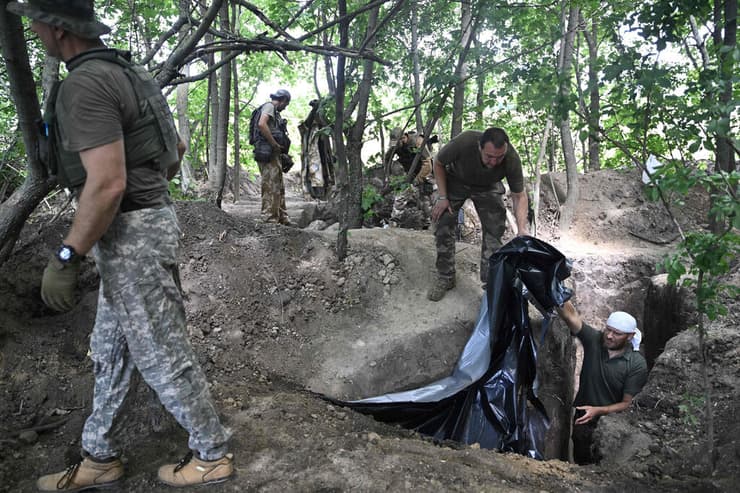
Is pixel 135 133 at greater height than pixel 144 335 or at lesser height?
greater

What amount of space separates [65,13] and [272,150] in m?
4.36

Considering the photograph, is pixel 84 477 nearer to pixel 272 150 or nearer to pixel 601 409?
pixel 601 409

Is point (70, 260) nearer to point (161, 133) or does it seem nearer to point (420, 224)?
point (161, 133)

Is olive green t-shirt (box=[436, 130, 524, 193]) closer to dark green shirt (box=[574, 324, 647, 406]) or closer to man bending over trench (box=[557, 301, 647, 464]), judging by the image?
man bending over trench (box=[557, 301, 647, 464])

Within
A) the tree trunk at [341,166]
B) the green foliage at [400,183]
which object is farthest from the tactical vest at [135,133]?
the green foliage at [400,183]

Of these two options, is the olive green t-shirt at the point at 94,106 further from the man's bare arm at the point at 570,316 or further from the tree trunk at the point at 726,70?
the man's bare arm at the point at 570,316

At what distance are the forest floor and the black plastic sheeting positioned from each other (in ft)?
1.22

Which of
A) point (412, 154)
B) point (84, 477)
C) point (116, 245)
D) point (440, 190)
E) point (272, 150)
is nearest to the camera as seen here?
point (116, 245)

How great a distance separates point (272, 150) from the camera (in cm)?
618

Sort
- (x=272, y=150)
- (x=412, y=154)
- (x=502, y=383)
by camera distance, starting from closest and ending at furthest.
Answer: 1. (x=502, y=383)
2. (x=272, y=150)
3. (x=412, y=154)

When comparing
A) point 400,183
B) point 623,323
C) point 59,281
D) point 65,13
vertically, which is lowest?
point 623,323

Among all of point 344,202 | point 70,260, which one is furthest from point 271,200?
point 70,260

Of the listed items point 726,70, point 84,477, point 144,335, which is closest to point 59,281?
point 144,335

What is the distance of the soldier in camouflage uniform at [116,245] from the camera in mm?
1786
